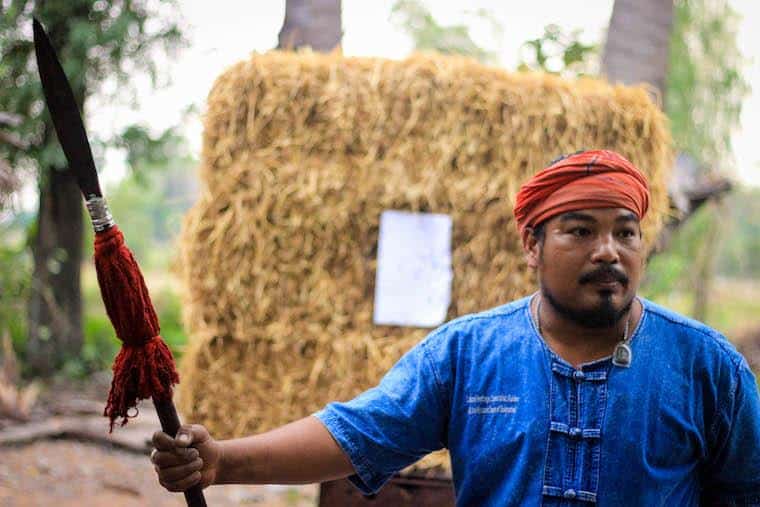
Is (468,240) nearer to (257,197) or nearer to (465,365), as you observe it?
(257,197)

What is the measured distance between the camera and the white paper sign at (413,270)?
3.18m

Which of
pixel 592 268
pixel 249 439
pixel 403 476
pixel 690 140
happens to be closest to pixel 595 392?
pixel 592 268

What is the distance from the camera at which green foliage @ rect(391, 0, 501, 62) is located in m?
4.65

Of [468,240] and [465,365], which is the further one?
[468,240]

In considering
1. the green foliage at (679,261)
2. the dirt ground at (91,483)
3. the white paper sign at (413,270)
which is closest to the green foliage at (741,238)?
the green foliage at (679,261)

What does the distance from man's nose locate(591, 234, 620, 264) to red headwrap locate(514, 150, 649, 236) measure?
0.07 meters

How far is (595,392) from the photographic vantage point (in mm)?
1746

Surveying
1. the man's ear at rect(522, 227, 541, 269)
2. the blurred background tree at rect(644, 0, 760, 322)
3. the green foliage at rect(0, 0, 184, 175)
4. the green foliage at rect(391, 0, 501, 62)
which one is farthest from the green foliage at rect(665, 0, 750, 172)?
the man's ear at rect(522, 227, 541, 269)

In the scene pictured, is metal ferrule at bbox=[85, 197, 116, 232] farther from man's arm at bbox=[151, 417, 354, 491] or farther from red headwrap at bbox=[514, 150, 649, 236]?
red headwrap at bbox=[514, 150, 649, 236]

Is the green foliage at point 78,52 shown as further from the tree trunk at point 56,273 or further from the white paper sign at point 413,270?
the white paper sign at point 413,270

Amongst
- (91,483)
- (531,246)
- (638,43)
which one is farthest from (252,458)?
(638,43)

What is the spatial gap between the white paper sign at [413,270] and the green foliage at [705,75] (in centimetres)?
486

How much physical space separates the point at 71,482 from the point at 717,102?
6045mm

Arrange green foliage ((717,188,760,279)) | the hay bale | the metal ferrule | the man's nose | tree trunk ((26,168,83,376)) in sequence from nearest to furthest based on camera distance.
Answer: the metal ferrule → the man's nose → the hay bale → tree trunk ((26,168,83,376)) → green foliage ((717,188,760,279))
